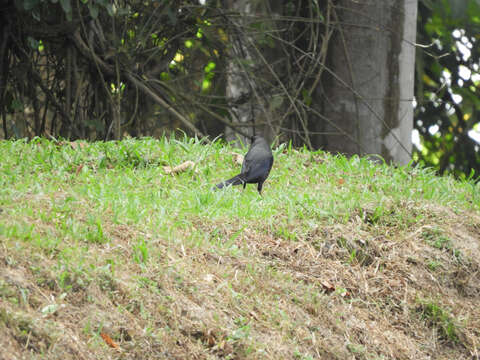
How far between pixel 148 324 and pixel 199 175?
2714 mm

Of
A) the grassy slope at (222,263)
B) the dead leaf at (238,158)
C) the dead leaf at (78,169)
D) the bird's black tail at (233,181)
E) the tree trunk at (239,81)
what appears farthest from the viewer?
the tree trunk at (239,81)

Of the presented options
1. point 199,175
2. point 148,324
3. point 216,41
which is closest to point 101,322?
point 148,324

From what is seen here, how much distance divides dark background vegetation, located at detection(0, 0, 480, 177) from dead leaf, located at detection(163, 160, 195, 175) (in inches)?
71.0

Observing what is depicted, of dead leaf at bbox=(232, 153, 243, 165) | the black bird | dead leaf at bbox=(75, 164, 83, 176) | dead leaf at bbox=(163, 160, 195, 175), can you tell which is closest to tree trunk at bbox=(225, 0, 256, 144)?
dead leaf at bbox=(232, 153, 243, 165)

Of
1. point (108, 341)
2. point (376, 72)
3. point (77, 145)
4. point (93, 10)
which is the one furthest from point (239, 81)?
point (108, 341)

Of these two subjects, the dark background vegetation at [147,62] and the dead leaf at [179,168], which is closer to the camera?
the dead leaf at [179,168]

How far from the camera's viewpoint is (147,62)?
335 inches

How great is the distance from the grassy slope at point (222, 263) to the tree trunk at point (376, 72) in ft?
8.00

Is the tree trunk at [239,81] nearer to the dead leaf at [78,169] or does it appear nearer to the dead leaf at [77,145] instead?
the dead leaf at [77,145]

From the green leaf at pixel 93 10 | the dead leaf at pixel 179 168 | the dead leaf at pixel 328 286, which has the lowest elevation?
the dead leaf at pixel 328 286

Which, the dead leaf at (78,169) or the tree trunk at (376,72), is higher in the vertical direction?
the tree trunk at (376,72)

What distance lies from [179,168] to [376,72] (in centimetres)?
377

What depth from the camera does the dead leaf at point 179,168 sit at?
5859 millimetres

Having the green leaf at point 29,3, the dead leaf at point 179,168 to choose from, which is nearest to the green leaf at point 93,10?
the green leaf at point 29,3
